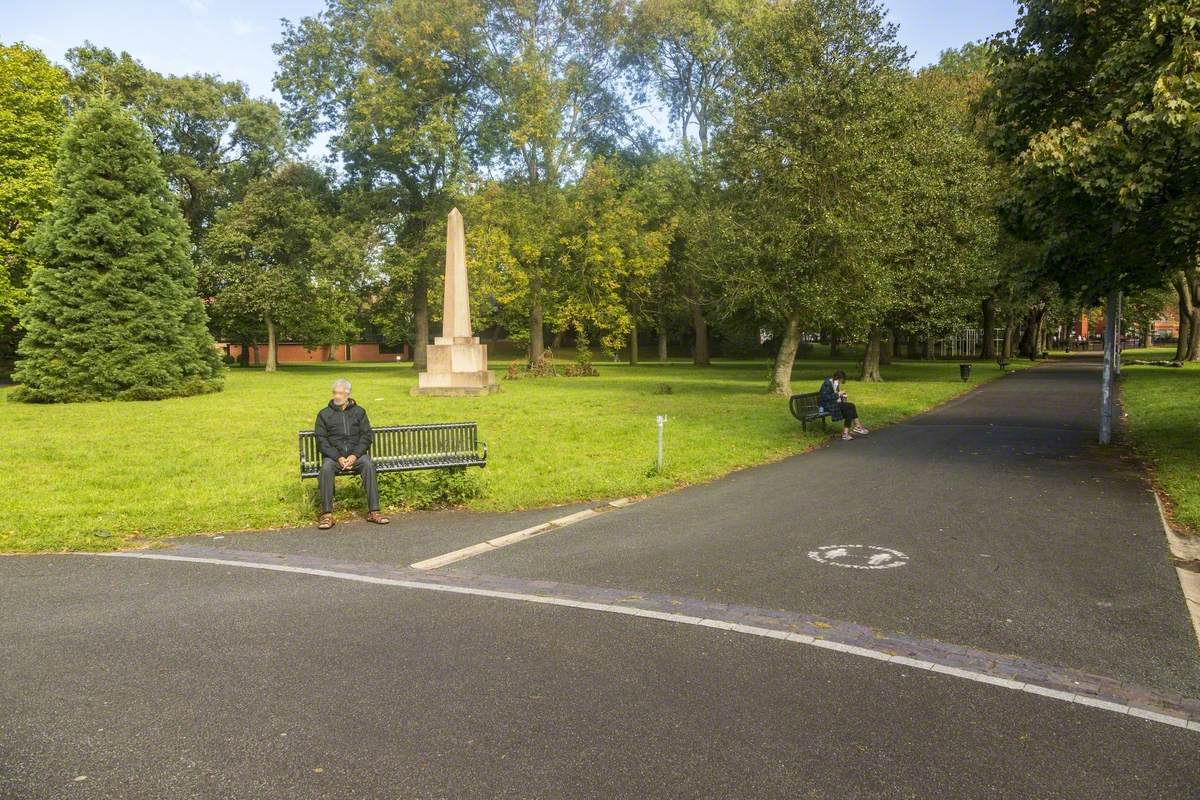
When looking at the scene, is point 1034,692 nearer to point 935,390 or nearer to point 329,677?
point 329,677

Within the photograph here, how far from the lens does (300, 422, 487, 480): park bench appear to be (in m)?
8.96

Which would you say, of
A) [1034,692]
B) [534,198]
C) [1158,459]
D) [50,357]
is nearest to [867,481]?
[1158,459]

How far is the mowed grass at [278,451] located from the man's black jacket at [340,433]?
25.9 inches

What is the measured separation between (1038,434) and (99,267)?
2473cm

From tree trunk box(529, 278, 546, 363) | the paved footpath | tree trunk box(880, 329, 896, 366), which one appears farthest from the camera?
tree trunk box(880, 329, 896, 366)

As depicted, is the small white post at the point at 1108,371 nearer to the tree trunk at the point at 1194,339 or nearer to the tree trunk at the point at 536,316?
the tree trunk at the point at 536,316

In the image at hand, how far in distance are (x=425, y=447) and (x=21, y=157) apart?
30.2 metres

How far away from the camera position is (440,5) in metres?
38.3

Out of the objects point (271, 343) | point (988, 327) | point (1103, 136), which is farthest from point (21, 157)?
point (988, 327)

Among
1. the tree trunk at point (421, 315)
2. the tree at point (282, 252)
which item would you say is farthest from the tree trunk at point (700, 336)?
the tree at point (282, 252)

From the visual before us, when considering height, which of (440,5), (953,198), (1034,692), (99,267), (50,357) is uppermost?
(440,5)

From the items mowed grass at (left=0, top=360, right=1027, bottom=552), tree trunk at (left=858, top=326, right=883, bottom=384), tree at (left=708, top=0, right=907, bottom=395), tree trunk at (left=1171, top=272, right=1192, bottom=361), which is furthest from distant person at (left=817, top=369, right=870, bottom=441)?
tree trunk at (left=1171, top=272, right=1192, bottom=361)

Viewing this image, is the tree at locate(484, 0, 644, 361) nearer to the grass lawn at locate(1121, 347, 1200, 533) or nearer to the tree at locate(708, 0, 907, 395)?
the tree at locate(708, 0, 907, 395)

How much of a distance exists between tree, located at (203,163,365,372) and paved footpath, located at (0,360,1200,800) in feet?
105
